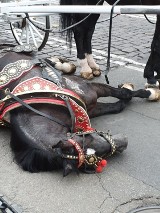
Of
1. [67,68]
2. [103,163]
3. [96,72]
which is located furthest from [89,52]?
[103,163]

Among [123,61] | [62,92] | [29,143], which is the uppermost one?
[62,92]

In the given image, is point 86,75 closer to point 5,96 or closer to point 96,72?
point 96,72

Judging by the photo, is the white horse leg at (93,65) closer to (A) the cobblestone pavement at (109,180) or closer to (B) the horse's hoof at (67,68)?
(B) the horse's hoof at (67,68)

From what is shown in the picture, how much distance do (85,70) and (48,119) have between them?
2.00m

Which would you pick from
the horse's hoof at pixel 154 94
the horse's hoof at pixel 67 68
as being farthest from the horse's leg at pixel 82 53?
the horse's hoof at pixel 154 94

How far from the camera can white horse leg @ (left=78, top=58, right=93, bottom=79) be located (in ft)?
15.6

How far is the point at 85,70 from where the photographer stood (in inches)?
189

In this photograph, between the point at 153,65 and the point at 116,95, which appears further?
the point at 153,65

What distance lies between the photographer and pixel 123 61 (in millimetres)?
5566

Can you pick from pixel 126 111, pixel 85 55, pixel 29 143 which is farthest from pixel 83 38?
pixel 29 143

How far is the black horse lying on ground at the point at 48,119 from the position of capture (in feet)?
8.70

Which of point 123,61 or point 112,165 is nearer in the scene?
point 112,165

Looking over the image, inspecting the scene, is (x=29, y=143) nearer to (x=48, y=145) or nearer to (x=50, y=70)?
(x=48, y=145)

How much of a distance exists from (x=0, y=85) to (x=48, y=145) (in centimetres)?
70
